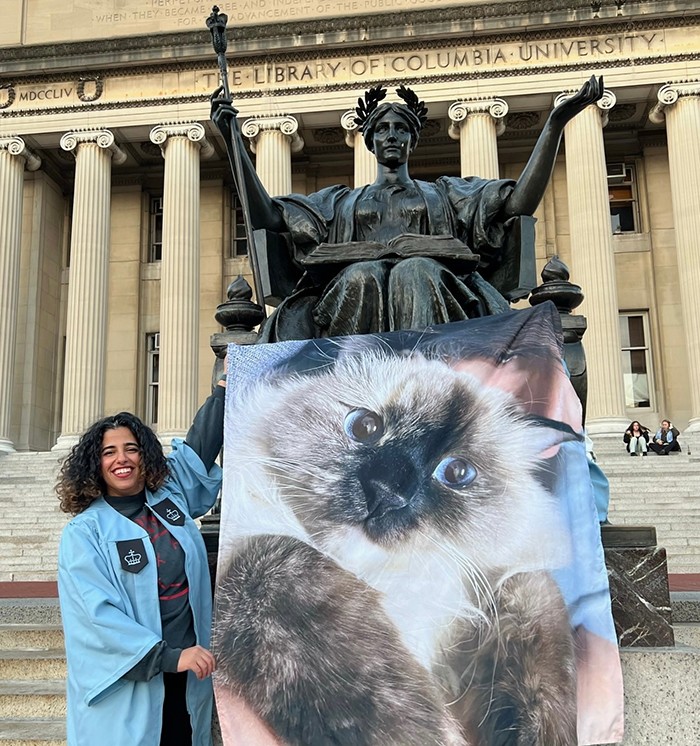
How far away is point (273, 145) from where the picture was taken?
83.5ft

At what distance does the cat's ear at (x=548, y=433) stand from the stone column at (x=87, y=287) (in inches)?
895

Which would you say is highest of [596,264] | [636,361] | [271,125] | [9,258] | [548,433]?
[271,125]

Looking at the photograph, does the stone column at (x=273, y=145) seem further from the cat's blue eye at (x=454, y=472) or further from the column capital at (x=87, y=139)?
the cat's blue eye at (x=454, y=472)

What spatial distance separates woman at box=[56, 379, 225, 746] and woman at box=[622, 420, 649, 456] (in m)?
18.3

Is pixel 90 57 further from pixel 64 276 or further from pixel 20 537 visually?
pixel 20 537

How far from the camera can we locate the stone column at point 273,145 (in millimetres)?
25250

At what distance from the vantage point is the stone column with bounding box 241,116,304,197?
82.8ft

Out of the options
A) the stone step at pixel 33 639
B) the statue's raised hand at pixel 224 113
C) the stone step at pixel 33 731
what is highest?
the statue's raised hand at pixel 224 113

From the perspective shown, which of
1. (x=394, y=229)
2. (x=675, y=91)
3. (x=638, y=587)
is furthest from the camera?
(x=675, y=91)

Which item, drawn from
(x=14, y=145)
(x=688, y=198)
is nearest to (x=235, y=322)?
(x=688, y=198)

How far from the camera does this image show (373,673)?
8.98 feet

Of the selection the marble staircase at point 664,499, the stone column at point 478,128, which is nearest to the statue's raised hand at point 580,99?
the marble staircase at point 664,499

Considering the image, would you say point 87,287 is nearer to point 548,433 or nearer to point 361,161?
point 361,161

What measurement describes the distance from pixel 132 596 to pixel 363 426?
100 centimetres
